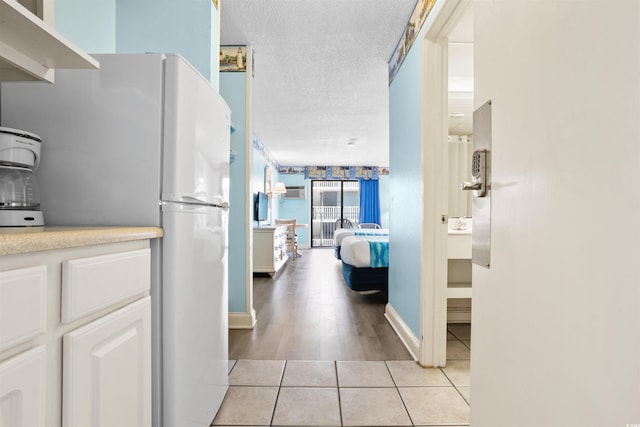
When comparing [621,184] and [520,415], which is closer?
[621,184]

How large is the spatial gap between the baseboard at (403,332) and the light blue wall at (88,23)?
2548mm

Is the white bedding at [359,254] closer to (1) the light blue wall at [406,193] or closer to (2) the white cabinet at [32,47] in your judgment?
(1) the light blue wall at [406,193]

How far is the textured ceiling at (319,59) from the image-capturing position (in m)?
2.36

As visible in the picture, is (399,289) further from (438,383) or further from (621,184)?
(621,184)

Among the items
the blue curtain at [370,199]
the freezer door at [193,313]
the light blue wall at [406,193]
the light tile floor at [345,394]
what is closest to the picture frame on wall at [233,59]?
the light blue wall at [406,193]

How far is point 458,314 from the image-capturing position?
9.86 ft

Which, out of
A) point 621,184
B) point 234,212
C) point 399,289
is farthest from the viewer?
point 234,212

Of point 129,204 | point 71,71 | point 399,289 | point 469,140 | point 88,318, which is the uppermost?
point 469,140

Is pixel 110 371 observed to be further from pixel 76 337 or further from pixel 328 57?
pixel 328 57

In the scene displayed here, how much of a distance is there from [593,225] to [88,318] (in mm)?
1062

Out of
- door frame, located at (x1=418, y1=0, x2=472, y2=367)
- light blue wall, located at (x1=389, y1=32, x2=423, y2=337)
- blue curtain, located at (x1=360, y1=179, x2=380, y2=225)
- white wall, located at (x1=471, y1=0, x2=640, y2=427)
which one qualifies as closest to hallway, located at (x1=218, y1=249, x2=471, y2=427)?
door frame, located at (x1=418, y1=0, x2=472, y2=367)

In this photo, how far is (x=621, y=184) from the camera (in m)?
0.47

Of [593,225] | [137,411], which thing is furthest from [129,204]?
Result: [593,225]

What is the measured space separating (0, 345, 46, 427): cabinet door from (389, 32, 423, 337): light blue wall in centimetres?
196
